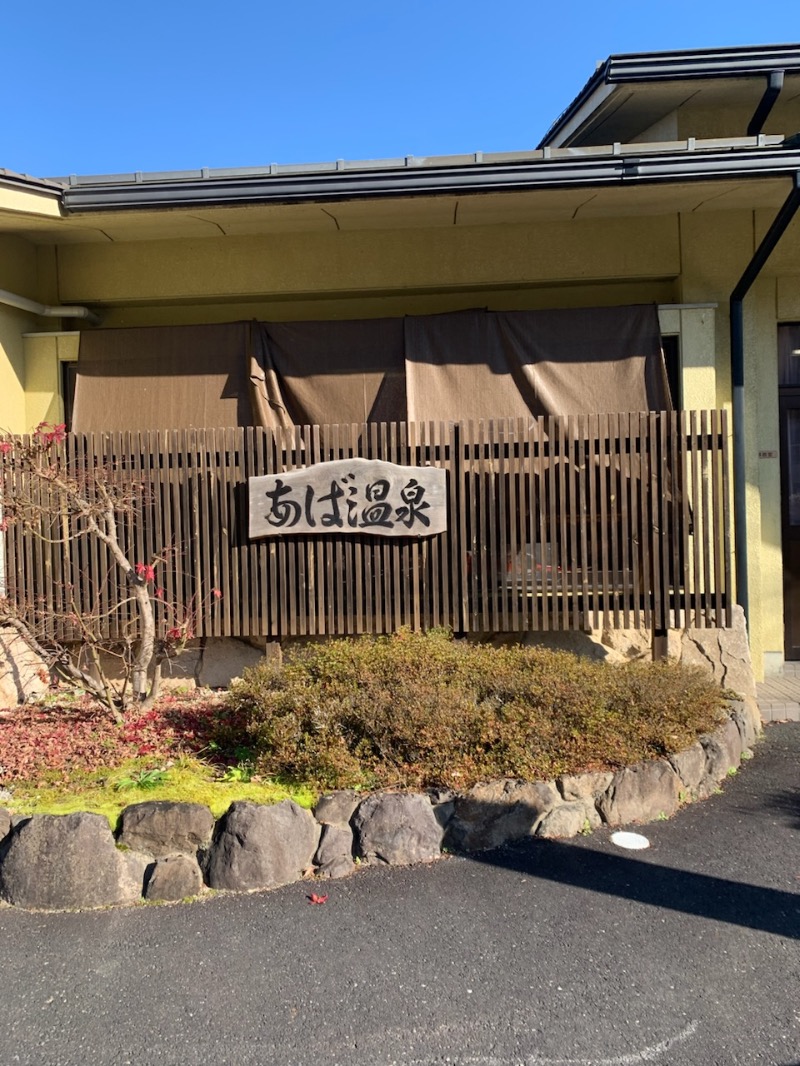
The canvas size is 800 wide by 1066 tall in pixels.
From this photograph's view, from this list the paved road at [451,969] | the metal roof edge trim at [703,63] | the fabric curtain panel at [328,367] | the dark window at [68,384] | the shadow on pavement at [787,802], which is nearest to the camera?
the paved road at [451,969]

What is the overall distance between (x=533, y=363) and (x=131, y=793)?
5.29m

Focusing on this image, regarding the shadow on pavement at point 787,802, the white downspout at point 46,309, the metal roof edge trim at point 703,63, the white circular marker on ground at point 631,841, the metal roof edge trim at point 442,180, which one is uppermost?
the metal roof edge trim at point 703,63

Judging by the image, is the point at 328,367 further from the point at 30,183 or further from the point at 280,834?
the point at 280,834

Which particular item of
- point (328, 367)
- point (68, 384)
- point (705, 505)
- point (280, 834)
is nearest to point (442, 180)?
point (328, 367)

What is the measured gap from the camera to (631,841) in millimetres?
4137

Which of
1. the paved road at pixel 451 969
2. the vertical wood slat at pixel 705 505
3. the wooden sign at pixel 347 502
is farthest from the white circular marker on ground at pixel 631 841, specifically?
the wooden sign at pixel 347 502

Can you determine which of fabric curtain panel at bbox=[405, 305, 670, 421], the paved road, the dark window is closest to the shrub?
the paved road

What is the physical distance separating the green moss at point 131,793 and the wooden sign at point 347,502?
241cm

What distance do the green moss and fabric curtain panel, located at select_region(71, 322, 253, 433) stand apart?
399 centimetres

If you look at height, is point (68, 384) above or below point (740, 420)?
above

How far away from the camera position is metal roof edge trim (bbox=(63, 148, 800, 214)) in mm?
6105

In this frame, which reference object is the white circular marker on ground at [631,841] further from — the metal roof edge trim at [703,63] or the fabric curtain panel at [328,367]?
the metal roof edge trim at [703,63]

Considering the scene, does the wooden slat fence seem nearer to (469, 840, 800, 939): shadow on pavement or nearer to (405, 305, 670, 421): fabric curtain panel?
(405, 305, 670, 421): fabric curtain panel

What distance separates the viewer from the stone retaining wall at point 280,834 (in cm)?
365
